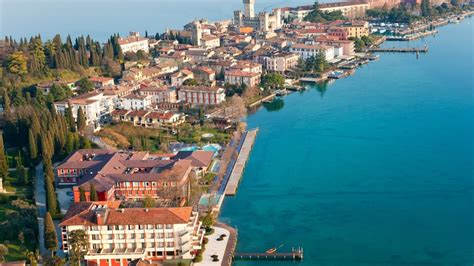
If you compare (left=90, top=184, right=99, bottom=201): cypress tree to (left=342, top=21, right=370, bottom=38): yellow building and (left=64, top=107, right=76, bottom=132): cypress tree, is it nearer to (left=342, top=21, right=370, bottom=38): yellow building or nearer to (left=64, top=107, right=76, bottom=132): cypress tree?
(left=64, top=107, right=76, bottom=132): cypress tree

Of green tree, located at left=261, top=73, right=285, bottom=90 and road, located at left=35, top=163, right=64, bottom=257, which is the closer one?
road, located at left=35, top=163, right=64, bottom=257

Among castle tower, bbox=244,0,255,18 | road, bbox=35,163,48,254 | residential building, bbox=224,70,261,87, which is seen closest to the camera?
road, bbox=35,163,48,254

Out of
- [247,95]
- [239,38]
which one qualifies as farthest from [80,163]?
[239,38]

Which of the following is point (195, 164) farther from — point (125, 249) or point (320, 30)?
point (320, 30)

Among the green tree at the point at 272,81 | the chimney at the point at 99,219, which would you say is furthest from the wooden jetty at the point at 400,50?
the chimney at the point at 99,219

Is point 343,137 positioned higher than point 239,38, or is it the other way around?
point 239,38

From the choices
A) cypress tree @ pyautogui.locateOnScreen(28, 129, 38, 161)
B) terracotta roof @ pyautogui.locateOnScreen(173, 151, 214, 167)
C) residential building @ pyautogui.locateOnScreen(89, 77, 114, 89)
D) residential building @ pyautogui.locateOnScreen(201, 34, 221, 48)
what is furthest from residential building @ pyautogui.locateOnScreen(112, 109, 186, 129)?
residential building @ pyautogui.locateOnScreen(201, 34, 221, 48)
